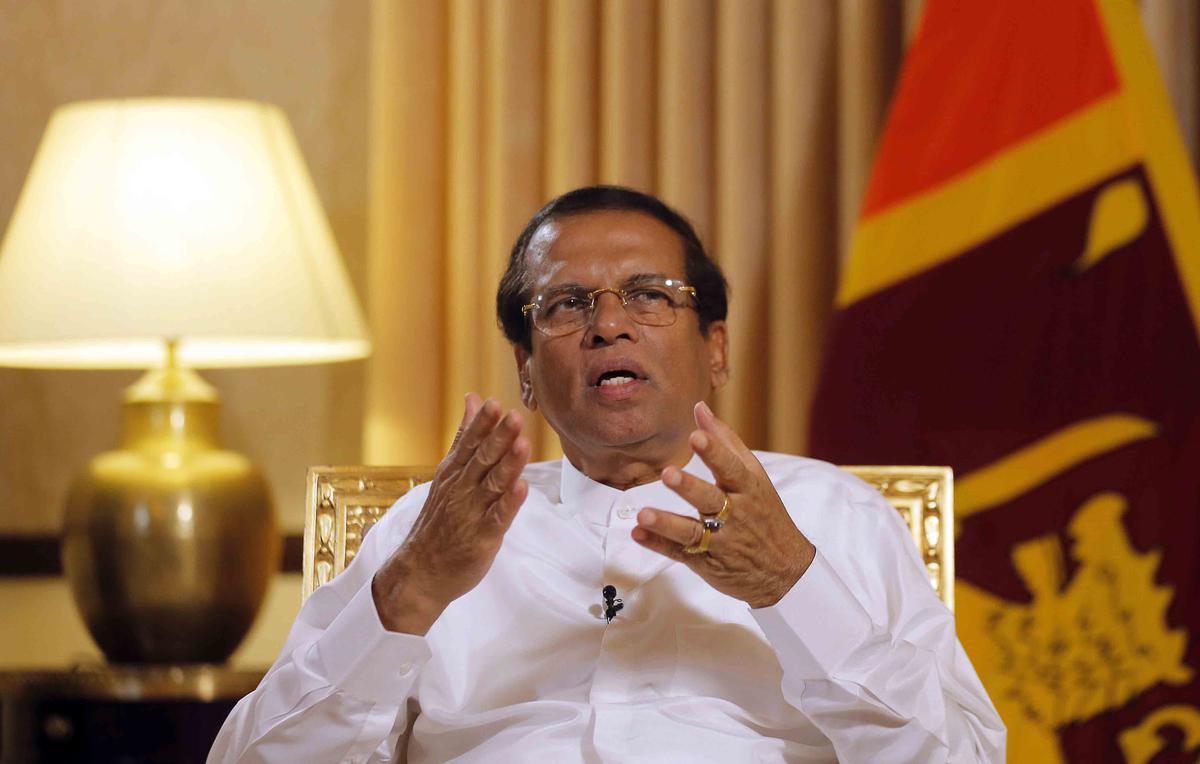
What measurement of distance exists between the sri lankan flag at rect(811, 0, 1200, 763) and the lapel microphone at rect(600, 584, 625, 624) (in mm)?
777

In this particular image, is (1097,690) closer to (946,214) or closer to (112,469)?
(946,214)

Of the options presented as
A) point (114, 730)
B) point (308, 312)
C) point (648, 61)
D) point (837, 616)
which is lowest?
point (114, 730)

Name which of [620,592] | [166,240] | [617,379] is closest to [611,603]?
[620,592]

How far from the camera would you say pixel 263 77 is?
10.5 ft

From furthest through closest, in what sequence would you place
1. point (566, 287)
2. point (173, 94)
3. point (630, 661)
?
point (173, 94), point (566, 287), point (630, 661)

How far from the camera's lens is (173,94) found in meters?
3.22

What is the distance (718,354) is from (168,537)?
1.13 metres

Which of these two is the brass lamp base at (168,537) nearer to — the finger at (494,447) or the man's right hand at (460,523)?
the man's right hand at (460,523)

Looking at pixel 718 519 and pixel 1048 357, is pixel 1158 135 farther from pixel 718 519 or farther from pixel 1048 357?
pixel 718 519

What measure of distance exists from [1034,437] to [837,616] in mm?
951

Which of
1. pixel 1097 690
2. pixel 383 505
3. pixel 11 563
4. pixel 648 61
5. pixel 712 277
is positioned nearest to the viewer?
pixel 712 277

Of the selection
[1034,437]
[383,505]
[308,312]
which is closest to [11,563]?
[308,312]

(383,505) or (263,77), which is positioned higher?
(263,77)

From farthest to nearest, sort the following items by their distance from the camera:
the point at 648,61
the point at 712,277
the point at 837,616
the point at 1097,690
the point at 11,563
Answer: the point at 11,563
the point at 648,61
the point at 1097,690
the point at 712,277
the point at 837,616
